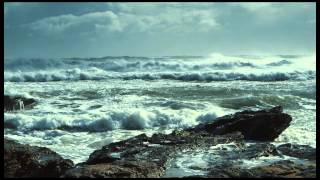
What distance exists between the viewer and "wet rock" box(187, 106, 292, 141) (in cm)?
930

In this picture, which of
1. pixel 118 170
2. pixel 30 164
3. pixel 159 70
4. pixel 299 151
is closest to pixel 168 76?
pixel 159 70

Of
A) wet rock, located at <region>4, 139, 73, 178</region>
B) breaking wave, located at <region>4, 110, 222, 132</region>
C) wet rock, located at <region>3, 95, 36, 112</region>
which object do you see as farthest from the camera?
wet rock, located at <region>3, 95, 36, 112</region>

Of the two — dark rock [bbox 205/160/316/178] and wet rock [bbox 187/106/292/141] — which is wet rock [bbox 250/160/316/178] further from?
wet rock [bbox 187/106/292/141]

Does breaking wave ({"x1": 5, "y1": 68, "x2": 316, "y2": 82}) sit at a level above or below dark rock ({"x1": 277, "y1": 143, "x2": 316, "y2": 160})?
above

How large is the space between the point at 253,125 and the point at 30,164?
4205 millimetres

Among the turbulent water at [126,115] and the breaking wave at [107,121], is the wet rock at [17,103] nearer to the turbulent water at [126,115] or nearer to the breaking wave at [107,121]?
the turbulent water at [126,115]

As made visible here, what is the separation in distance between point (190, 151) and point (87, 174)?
2.33 m

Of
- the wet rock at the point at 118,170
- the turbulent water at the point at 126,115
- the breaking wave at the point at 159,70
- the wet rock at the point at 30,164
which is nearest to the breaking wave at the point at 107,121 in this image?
the turbulent water at the point at 126,115

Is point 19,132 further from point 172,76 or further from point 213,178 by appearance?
point 172,76

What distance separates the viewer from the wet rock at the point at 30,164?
21.4 ft

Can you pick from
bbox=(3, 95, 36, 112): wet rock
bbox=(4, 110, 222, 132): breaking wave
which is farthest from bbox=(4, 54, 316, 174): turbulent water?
bbox=(3, 95, 36, 112): wet rock

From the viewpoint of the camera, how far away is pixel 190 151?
24.9 feet

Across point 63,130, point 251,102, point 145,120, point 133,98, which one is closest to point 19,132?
point 63,130

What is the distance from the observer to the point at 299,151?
7113mm
